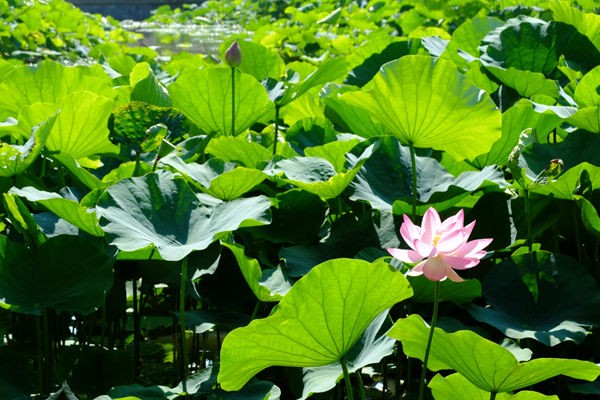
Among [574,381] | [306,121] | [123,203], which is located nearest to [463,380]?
[574,381]

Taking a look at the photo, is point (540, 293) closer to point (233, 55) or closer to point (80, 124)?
point (233, 55)

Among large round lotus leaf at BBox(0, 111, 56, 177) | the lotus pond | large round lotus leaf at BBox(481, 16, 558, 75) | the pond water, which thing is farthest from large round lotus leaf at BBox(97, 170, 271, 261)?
the pond water

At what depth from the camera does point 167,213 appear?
41.6 inches

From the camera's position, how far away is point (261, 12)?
32.2 feet

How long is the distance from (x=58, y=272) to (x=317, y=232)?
34cm

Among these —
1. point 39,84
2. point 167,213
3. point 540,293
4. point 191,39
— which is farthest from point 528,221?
point 191,39

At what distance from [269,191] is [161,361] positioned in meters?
0.57

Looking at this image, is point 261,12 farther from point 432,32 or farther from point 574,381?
point 574,381

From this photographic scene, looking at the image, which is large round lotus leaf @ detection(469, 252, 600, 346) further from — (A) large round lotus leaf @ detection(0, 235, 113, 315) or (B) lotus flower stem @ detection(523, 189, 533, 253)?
(A) large round lotus leaf @ detection(0, 235, 113, 315)

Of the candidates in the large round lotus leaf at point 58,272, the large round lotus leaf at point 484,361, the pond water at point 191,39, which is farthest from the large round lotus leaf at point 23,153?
the pond water at point 191,39

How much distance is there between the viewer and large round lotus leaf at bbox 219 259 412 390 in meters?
0.77

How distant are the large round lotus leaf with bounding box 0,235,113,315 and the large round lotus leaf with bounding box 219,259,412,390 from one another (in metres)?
0.30

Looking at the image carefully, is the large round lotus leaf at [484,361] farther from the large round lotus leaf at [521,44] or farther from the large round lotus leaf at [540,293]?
the large round lotus leaf at [521,44]

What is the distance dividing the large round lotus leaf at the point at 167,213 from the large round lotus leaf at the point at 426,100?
7.4 inches
